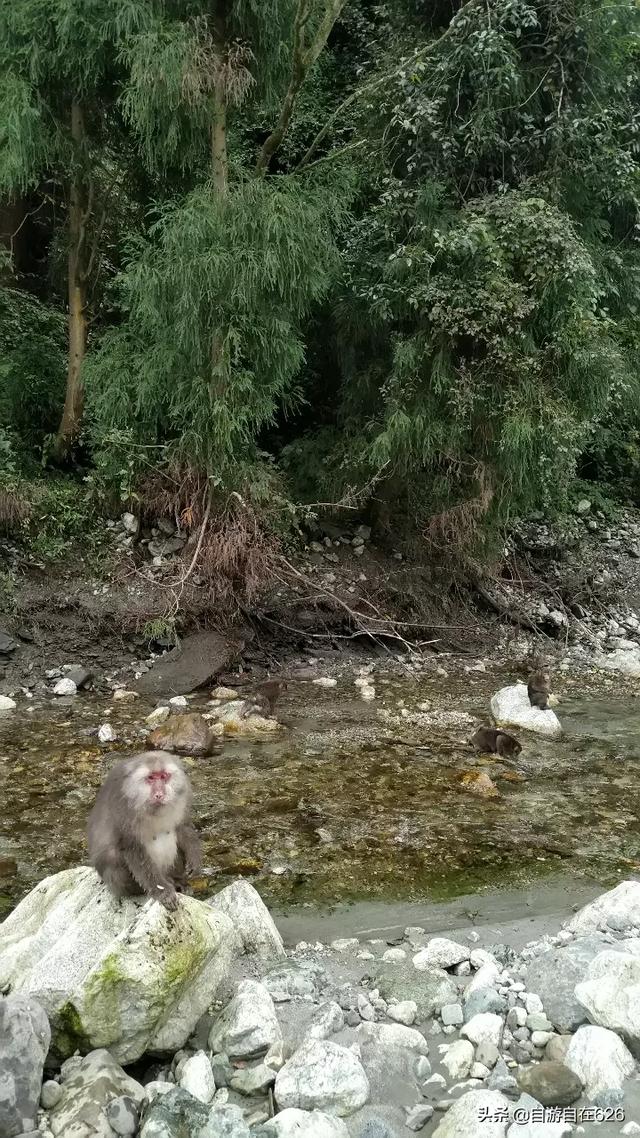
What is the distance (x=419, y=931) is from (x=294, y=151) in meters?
8.61

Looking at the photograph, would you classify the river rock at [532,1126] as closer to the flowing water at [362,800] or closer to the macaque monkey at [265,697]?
the flowing water at [362,800]

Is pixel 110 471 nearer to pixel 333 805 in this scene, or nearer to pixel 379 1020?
pixel 333 805

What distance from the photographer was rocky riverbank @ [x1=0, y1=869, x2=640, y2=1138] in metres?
2.78

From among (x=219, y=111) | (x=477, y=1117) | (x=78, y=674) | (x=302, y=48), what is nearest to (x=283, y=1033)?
(x=477, y=1117)

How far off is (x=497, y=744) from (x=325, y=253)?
5070mm

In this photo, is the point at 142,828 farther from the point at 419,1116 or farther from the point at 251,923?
the point at 419,1116

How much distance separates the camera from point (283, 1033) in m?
3.25

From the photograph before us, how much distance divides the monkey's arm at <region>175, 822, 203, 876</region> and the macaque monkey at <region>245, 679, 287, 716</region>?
3.47 meters

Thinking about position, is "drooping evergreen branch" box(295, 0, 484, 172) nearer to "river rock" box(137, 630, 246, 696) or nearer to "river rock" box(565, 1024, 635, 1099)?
"river rock" box(137, 630, 246, 696)

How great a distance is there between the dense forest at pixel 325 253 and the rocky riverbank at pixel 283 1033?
5396mm

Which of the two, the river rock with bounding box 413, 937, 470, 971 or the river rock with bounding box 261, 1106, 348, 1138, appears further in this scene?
the river rock with bounding box 413, 937, 470, 971

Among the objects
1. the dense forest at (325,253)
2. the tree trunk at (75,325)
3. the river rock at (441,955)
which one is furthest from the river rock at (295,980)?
the tree trunk at (75,325)

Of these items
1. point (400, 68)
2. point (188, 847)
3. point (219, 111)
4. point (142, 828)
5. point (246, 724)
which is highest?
point (400, 68)

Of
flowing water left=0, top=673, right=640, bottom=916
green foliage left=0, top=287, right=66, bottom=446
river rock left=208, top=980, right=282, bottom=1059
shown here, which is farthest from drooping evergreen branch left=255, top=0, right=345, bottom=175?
river rock left=208, top=980, right=282, bottom=1059
